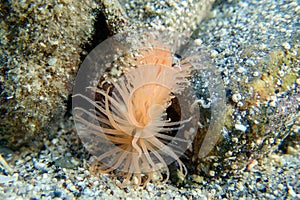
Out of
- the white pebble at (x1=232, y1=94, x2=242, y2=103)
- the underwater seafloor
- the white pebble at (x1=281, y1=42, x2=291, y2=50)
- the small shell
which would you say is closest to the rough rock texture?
the small shell

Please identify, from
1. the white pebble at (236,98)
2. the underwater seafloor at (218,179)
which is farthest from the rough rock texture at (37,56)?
the white pebble at (236,98)

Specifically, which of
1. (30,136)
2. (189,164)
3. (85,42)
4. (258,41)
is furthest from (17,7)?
(258,41)

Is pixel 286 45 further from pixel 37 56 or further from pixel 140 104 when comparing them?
pixel 37 56

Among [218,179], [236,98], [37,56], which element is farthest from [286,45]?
[37,56]

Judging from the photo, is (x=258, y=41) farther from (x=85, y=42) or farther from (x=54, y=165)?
(x=54, y=165)

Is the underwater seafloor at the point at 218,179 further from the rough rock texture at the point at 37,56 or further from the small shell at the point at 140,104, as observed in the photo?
the rough rock texture at the point at 37,56

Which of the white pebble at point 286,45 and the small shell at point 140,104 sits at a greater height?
the white pebble at point 286,45
